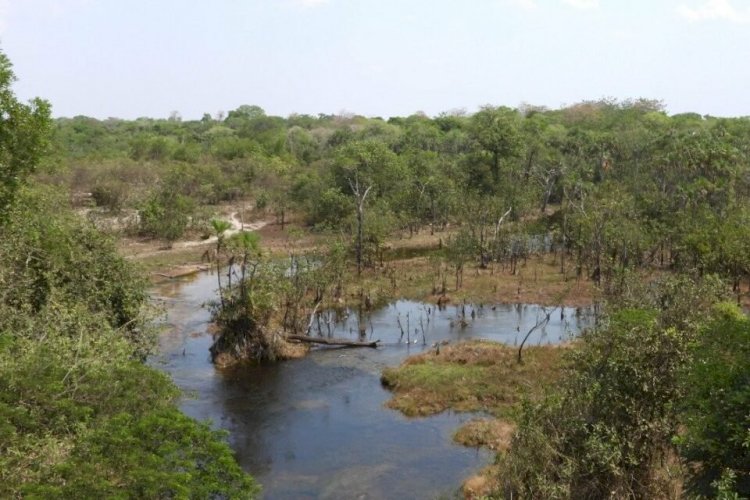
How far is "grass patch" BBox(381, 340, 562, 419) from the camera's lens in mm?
30953

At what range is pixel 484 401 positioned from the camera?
3111cm

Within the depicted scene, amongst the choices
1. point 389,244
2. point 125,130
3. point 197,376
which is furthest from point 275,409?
point 125,130

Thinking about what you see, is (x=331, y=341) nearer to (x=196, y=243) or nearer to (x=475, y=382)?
(x=475, y=382)

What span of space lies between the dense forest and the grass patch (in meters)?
3.03

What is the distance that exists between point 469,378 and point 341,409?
645 cm

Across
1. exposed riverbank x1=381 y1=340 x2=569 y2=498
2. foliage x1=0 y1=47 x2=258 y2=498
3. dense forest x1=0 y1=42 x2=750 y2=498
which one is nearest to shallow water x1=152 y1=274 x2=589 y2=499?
exposed riverbank x1=381 y1=340 x2=569 y2=498

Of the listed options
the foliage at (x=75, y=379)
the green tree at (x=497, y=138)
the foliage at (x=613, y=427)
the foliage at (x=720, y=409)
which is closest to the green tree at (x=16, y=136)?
the foliage at (x=75, y=379)

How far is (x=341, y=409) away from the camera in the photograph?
3162cm

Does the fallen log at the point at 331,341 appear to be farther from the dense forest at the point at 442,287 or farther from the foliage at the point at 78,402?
the foliage at the point at 78,402

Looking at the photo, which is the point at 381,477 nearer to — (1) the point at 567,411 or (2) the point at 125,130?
(1) the point at 567,411

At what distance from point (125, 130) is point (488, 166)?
122 m

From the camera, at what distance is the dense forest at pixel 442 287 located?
15.9 metres

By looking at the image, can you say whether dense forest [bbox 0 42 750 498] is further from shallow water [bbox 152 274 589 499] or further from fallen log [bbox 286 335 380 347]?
shallow water [bbox 152 274 589 499]

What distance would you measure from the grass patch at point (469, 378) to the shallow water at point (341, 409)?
0.86 m
